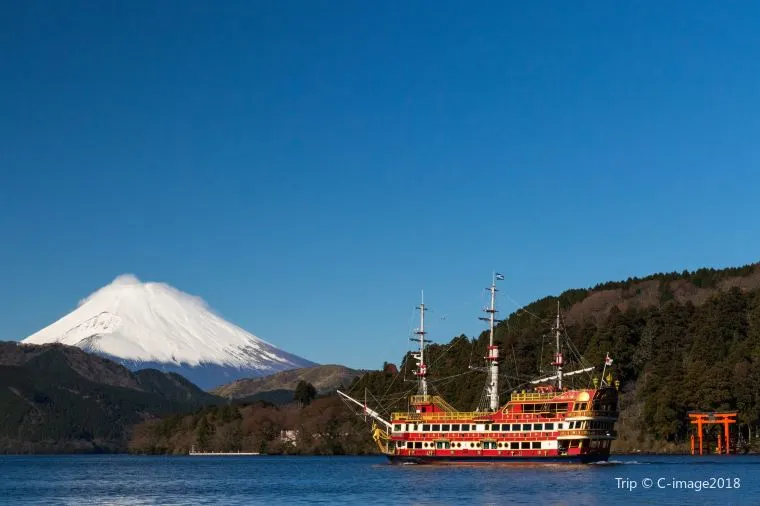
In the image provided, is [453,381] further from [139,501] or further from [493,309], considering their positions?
[139,501]

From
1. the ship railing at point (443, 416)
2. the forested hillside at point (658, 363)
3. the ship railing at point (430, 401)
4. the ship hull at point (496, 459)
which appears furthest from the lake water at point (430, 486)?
the forested hillside at point (658, 363)

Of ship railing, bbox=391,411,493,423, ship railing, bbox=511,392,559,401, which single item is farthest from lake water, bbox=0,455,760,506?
ship railing, bbox=511,392,559,401

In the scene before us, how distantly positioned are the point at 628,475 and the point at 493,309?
2867 cm

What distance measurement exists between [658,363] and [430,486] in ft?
227

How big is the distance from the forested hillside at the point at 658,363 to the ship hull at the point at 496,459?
20.2 m

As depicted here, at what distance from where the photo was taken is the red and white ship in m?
103

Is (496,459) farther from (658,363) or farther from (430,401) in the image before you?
(658,363)

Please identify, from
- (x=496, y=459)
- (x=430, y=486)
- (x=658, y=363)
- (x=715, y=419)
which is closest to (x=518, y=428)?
(x=496, y=459)

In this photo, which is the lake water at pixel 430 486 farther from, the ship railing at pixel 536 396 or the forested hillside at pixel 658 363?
the forested hillside at pixel 658 363

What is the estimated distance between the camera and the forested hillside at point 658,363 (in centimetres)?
13100

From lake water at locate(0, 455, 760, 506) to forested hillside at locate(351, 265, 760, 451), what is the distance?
13959 mm

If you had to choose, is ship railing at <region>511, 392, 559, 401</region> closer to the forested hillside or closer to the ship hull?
the ship hull

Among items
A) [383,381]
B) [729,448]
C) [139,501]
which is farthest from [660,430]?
[139,501]

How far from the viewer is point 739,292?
15150cm
